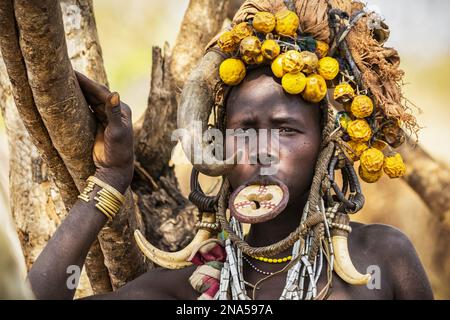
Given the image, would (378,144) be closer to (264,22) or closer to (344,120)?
(344,120)

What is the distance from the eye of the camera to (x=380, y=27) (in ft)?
12.7

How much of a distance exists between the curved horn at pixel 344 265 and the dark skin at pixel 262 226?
8 centimetres

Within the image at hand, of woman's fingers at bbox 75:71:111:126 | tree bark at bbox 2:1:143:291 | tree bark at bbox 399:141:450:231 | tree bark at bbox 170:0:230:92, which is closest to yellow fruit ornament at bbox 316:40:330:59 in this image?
woman's fingers at bbox 75:71:111:126

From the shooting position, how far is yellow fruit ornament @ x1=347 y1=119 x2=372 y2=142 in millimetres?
3631

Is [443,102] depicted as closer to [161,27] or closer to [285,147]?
[161,27]

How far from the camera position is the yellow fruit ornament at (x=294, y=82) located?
3.54 metres

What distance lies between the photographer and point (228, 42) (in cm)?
374

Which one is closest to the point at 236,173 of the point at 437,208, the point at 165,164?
the point at 165,164

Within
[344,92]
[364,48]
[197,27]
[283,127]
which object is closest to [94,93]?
[283,127]

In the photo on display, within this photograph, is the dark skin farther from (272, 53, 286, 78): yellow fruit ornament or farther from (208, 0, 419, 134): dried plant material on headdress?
(208, 0, 419, 134): dried plant material on headdress

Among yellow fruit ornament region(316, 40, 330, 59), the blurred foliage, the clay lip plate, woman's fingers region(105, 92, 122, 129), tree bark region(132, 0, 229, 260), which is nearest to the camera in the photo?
the clay lip plate

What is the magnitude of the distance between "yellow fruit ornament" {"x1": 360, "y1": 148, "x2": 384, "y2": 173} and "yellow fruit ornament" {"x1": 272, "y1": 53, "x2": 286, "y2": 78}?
1.68 feet
